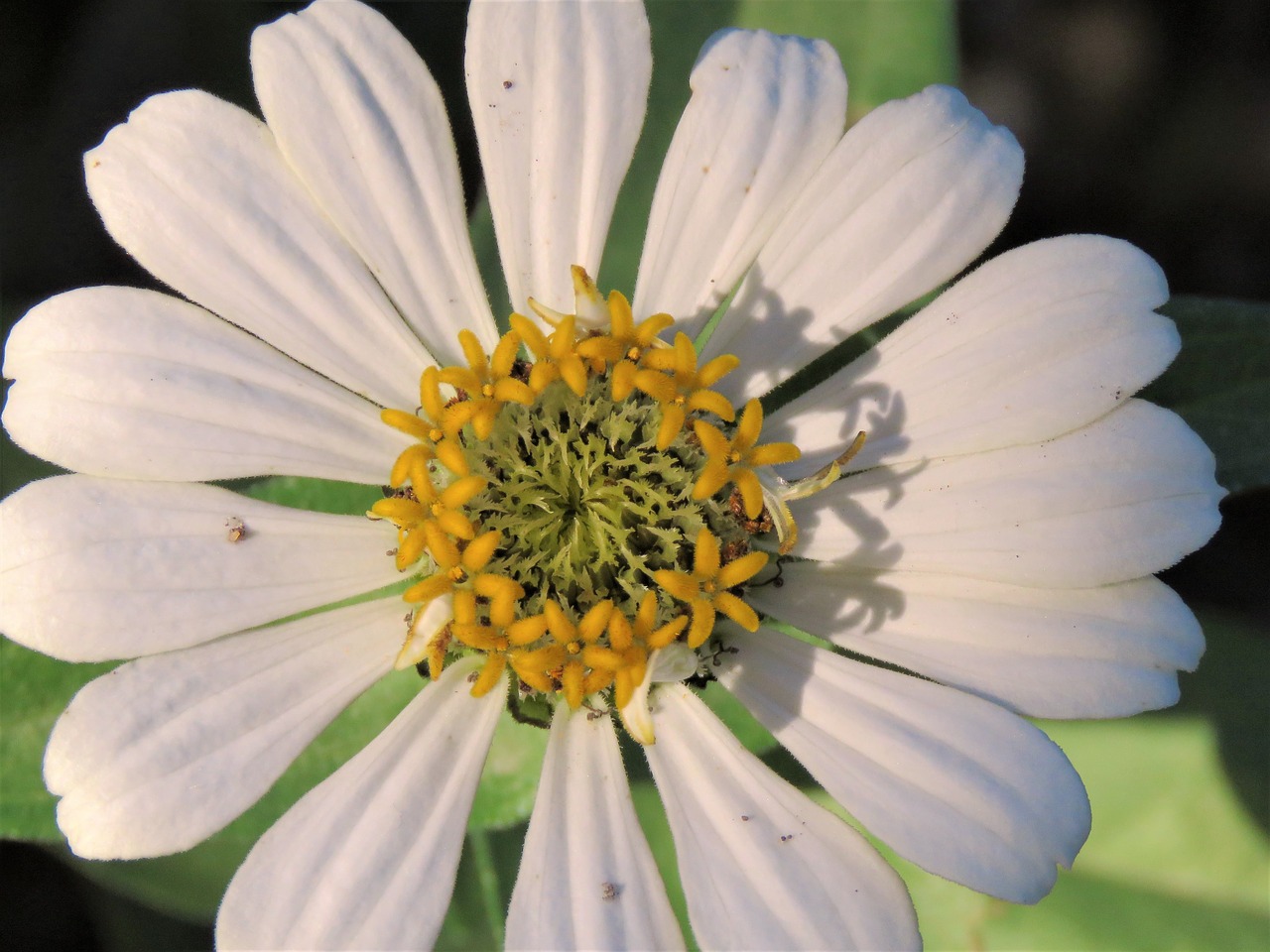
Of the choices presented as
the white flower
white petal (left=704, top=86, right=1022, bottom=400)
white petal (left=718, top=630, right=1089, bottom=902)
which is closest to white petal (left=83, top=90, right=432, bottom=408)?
the white flower

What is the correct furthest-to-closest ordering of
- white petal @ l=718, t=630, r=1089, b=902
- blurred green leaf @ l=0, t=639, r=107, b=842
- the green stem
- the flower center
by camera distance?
the green stem, blurred green leaf @ l=0, t=639, r=107, b=842, the flower center, white petal @ l=718, t=630, r=1089, b=902

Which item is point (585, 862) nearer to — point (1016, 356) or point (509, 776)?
point (509, 776)

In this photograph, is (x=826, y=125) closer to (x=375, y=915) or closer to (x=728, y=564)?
(x=728, y=564)

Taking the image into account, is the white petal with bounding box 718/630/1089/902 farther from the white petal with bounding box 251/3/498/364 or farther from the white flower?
the white petal with bounding box 251/3/498/364

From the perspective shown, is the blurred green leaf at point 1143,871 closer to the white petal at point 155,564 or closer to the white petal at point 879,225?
the white petal at point 879,225

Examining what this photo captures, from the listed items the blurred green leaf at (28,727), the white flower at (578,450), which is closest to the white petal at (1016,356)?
the white flower at (578,450)

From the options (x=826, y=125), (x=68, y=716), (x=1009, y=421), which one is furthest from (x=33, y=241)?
(x=1009, y=421)
